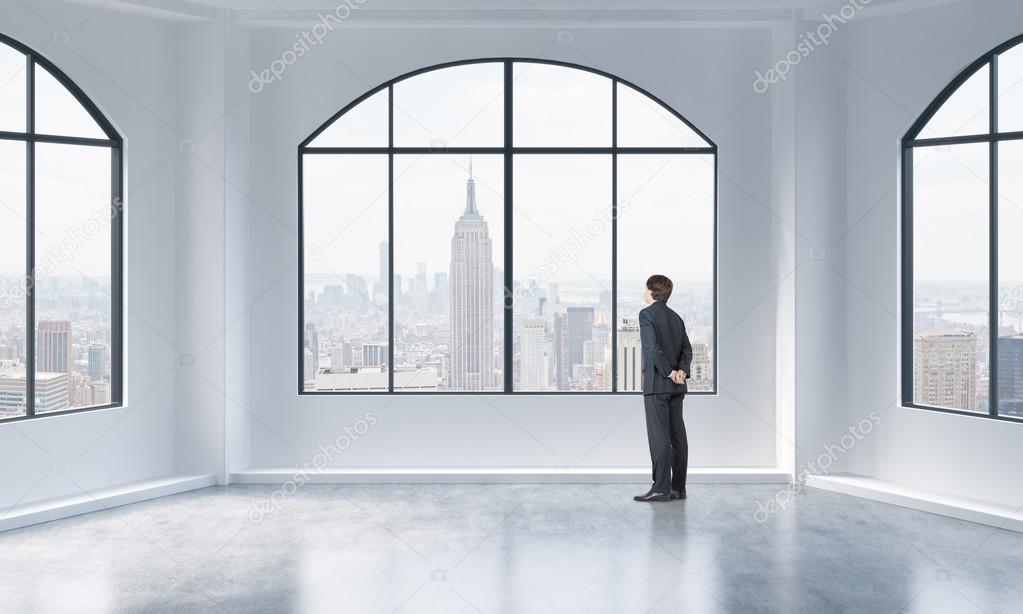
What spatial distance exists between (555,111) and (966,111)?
3312mm

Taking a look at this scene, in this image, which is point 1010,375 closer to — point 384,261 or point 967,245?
point 967,245

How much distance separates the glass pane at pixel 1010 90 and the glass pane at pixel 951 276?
0.81 feet

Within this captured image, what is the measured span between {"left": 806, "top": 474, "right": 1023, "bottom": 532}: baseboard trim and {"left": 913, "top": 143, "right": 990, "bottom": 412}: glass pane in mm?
729

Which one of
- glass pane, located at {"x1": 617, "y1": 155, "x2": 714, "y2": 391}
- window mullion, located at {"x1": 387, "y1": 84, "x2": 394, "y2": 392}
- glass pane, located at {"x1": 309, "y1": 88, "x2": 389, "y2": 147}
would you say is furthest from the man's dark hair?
glass pane, located at {"x1": 309, "y1": 88, "x2": 389, "y2": 147}

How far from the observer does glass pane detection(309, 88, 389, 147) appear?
6758mm

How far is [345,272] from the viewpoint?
6773 millimetres

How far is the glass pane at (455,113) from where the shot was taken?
6750mm

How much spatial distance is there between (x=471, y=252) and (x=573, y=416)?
1750mm

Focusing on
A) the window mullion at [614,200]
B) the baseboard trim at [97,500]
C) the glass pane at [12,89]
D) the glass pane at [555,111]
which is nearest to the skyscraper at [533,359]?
the window mullion at [614,200]

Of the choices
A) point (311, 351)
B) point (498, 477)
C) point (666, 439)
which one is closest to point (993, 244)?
point (666, 439)

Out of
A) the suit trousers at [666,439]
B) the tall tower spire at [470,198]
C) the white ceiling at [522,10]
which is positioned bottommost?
the suit trousers at [666,439]

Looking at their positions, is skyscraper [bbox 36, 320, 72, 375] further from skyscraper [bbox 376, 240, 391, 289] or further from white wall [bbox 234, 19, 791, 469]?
skyscraper [bbox 376, 240, 391, 289]

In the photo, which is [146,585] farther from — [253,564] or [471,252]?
[471,252]

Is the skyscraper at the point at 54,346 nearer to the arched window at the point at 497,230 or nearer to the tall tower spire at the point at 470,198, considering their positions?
the arched window at the point at 497,230
